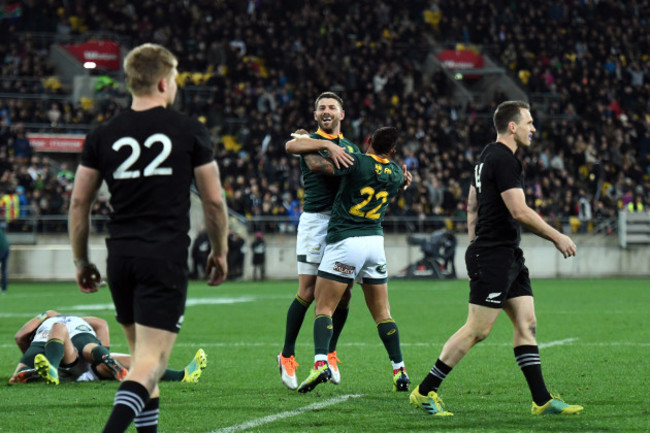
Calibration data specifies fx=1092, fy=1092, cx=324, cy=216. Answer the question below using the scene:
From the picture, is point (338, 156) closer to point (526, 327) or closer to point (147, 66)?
point (526, 327)

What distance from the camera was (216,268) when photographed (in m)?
5.46

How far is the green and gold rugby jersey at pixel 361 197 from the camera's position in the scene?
8.74m

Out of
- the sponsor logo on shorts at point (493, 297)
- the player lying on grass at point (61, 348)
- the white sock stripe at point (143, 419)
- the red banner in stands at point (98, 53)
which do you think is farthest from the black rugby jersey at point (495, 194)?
the red banner in stands at point (98, 53)

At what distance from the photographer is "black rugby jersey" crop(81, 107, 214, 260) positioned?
5.26 m

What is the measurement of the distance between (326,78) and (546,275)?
10829 mm

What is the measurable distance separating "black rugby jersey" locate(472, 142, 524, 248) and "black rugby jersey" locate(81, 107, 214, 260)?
8.98 feet

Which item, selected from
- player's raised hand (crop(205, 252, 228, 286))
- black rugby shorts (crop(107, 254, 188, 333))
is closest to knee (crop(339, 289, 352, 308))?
player's raised hand (crop(205, 252, 228, 286))

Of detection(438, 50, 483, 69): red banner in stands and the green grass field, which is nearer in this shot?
the green grass field

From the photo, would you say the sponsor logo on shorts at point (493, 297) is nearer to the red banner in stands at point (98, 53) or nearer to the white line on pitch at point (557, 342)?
the white line on pitch at point (557, 342)

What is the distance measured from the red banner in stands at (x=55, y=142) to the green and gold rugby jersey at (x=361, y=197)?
26075mm

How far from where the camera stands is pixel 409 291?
27469mm

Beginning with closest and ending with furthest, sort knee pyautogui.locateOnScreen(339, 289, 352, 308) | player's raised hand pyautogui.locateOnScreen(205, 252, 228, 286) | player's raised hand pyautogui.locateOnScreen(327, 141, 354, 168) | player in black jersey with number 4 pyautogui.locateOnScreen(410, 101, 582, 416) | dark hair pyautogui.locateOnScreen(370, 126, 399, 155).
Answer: player's raised hand pyautogui.locateOnScreen(205, 252, 228, 286) → player in black jersey with number 4 pyautogui.locateOnScreen(410, 101, 582, 416) → player's raised hand pyautogui.locateOnScreen(327, 141, 354, 168) → dark hair pyautogui.locateOnScreen(370, 126, 399, 155) → knee pyautogui.locateOnScreen(339, 289, 352, 308)

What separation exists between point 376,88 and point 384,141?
105ft

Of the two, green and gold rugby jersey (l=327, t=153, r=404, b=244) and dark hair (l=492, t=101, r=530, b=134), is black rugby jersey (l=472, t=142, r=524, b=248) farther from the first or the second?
green and gold rugby jersey (l=327, t=153, r=404, b=244)
